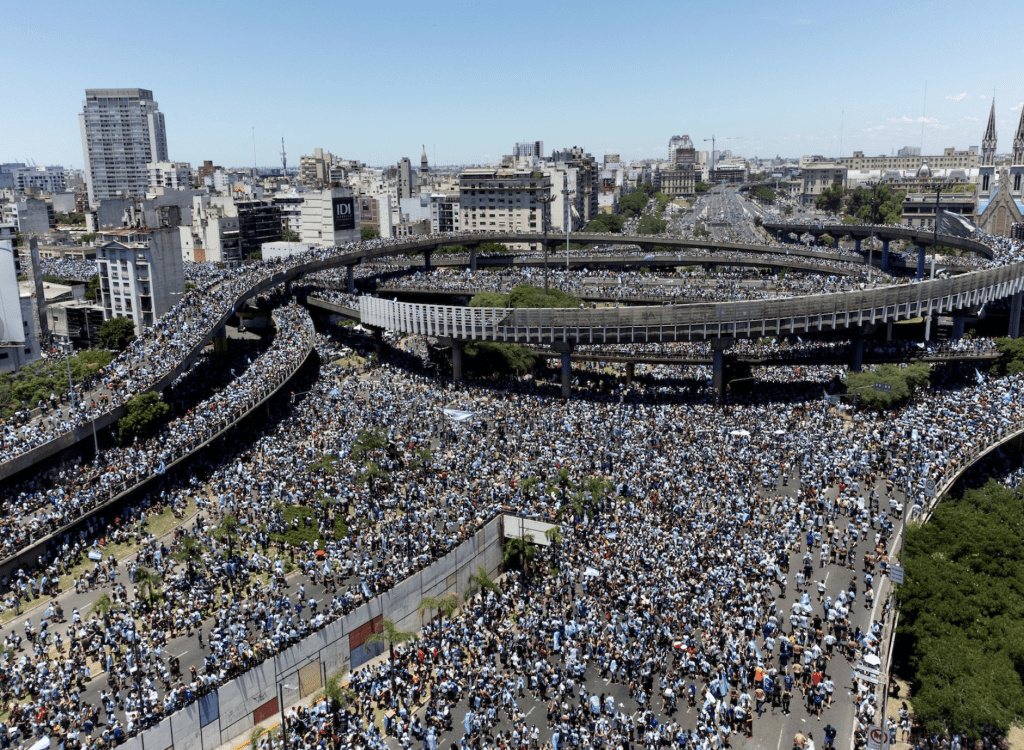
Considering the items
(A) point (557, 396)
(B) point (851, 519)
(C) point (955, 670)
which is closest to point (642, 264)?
(A) point (557, 396)

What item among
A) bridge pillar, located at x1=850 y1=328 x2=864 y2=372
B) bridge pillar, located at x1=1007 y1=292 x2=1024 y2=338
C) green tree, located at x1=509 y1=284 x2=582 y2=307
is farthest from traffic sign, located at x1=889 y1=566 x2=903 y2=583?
bridge pillar, located at x1=1007 y1=292 x2=1024 y2=338

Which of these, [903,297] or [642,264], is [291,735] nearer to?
[903,297]

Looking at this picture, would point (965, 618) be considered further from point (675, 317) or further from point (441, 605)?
point (675, 317)

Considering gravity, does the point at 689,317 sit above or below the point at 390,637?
above

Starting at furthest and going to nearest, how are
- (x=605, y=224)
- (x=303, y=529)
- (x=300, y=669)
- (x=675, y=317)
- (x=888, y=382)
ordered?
(x=605, y=224), (x=675, y=317), (x=888, y=382), (x=303, y=529), (x=300, y=669)

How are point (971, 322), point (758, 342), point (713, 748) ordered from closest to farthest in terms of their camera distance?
point (713, 748) < point (758, 342) < point (971, 322)

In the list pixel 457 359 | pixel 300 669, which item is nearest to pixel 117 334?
pixel 457 359

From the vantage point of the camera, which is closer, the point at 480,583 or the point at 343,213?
the point at 480,583
